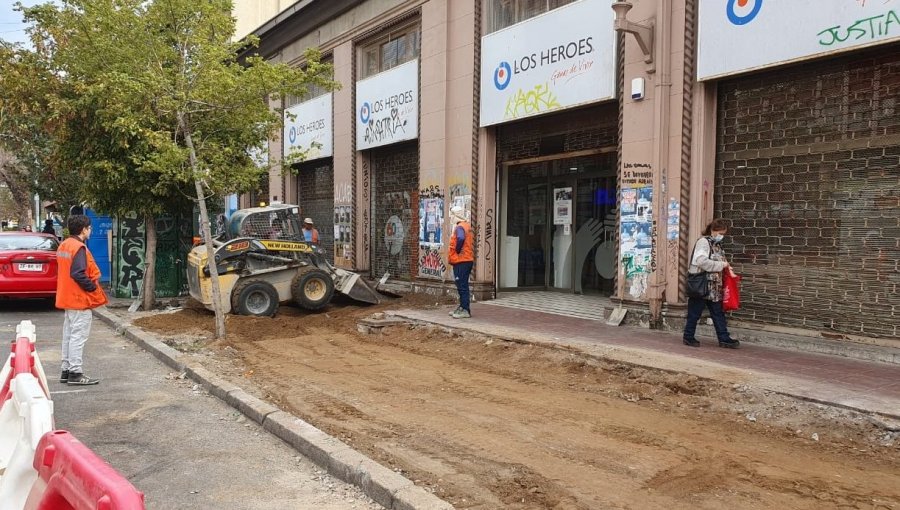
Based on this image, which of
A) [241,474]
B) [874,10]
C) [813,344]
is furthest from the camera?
[813,344]

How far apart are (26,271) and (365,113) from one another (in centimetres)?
831

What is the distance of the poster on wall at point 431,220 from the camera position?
556 inches

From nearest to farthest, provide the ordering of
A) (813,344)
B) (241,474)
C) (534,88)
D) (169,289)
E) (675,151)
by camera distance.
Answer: (241,474), (813,344), (675,151), (534,88), (169,289)

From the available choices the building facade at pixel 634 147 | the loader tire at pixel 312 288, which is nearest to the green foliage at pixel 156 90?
the building facade at pixel 634 147

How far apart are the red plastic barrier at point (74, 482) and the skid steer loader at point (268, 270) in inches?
358

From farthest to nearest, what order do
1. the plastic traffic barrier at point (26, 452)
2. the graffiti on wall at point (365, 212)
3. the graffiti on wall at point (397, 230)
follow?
the graffiti on wall at point (365, 212) < the graffiti on wall at point (397, 230) < the plastic traffic barrier at point (26, 452)

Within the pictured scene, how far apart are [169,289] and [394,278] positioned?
5261mm

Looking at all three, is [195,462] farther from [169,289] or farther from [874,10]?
[169,289]

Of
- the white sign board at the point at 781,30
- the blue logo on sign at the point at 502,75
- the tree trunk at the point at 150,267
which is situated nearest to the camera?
the white sign board at the point at 781,30

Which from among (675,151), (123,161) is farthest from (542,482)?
(123,161)

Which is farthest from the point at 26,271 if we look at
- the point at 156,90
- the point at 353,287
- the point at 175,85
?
the point at 353,287

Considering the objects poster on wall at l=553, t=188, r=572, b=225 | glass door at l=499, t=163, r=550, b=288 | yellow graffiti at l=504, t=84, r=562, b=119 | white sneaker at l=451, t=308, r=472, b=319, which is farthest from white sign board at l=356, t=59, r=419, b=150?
white sneaker at l=451, t=308, r=472, b=319

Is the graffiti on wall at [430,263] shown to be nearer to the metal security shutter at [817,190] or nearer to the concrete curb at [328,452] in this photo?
the metal security shutter at [817,190]

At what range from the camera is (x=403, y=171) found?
1603 centimetres
